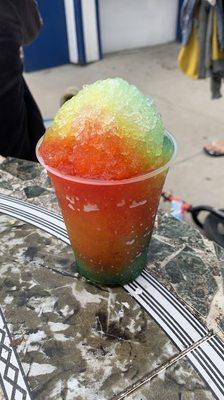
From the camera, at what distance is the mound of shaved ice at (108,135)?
0.60 m

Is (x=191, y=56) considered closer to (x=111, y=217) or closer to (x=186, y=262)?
(x=186, y=262)

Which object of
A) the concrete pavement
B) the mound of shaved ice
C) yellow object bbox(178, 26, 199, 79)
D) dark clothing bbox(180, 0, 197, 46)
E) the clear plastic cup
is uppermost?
the mound of shaved ice

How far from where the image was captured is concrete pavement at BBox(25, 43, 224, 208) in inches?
100

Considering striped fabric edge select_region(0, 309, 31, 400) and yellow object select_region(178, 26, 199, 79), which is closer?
striped fabric edge select_region(0, 309, 31, 400)

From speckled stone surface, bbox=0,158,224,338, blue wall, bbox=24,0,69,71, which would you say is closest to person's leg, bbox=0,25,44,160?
speckled stone surface, bbox=0,158,224,338

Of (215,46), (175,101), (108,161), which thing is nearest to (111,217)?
(108,161)

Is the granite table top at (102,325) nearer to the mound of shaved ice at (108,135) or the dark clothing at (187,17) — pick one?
the mound of shaved ice at (108,135)

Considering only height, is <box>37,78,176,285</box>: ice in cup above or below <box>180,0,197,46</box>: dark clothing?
above

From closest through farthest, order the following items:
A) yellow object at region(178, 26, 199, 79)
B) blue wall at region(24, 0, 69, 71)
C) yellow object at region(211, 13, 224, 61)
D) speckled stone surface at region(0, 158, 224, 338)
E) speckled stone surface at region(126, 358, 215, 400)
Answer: speckled stone surface at region(126, 358, 215, 400) < speckled stone surface at region(0, 158, 224, 338) < yellow object at region(211, 13, 224, 61) < yellow object at region(178, 26, 199, 79) < blue wall at region(24, 0, 69, 71)

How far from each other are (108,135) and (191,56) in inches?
81.7

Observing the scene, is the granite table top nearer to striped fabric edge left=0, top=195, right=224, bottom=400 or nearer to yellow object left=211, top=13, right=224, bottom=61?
striped fabric edge left=0, top=195, right=224, bottom=400

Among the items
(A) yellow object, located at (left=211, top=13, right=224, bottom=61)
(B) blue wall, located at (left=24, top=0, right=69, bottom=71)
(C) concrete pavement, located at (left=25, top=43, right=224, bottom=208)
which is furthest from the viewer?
(B) blue wall, located at (left=24, top=0, right=69, bottom=71)

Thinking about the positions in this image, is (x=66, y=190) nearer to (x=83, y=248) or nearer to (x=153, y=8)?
(x=83, y=248)

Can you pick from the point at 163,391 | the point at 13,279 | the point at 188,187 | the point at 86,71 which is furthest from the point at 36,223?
the point at 86,71
